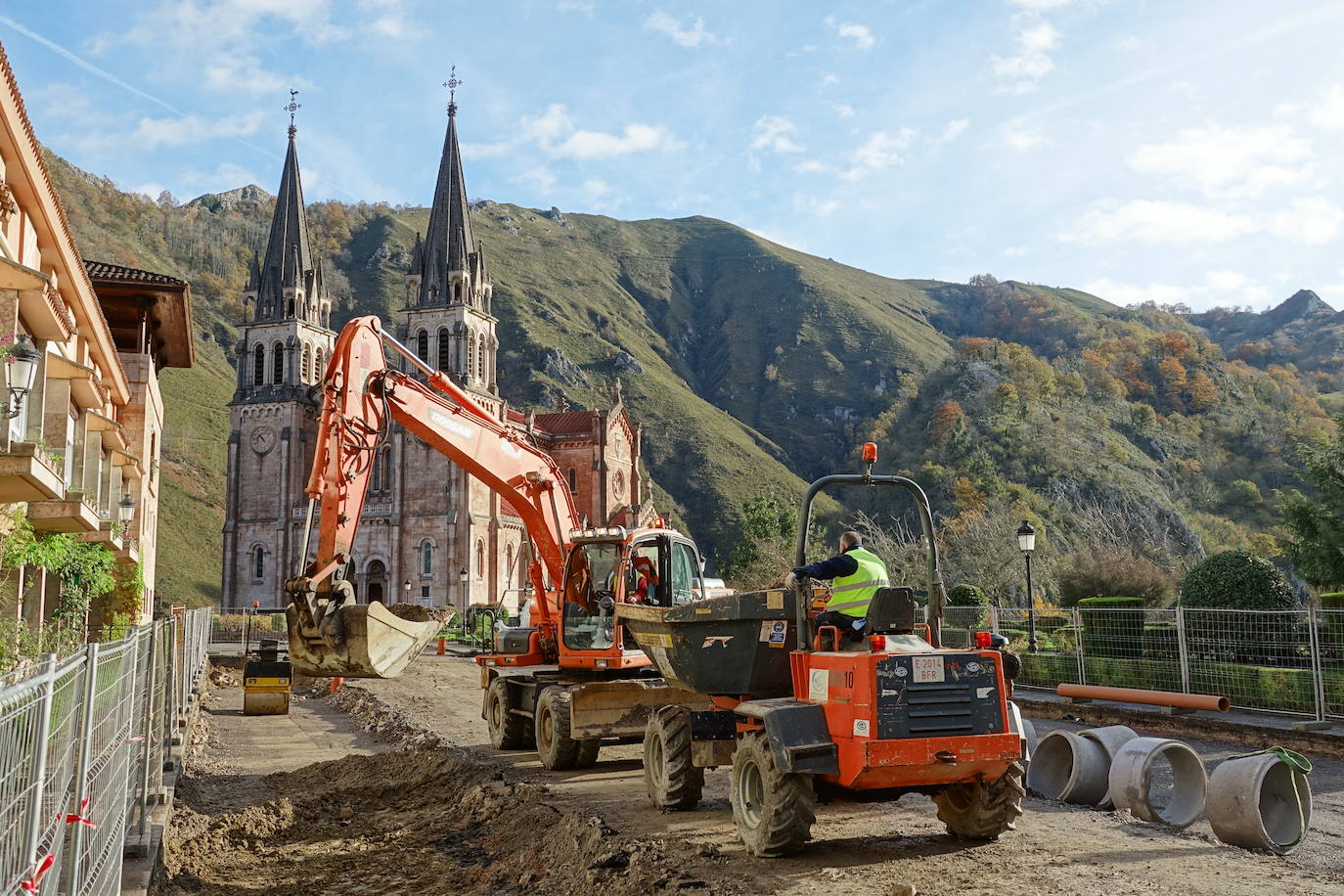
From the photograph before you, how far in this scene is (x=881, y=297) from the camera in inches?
6781

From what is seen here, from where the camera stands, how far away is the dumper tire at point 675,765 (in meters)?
9.57

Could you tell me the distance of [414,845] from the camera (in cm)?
968

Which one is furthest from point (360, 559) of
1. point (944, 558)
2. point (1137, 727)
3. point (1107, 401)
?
point (1107, 401)

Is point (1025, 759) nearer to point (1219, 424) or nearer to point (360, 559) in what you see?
point (360, 559)

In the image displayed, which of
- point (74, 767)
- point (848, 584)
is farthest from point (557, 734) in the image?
point (74, 767)

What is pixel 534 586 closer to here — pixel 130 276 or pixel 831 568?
pixel 831 568

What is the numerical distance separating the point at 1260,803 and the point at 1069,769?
99.2 inches

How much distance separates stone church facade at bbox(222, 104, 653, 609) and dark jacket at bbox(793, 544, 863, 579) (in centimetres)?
5139

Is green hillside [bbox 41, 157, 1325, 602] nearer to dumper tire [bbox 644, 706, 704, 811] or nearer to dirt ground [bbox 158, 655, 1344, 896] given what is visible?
dirt ground [bbox 158, 655, 1344, 896]

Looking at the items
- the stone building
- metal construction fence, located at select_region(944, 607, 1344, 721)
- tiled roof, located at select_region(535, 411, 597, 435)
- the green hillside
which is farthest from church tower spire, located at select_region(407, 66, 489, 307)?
metal construction fence, located at select_region(944, 607, 1344, 721)

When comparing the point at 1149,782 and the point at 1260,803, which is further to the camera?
the point at 1149,782

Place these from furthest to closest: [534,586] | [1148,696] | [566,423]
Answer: [566,423], [1148,696], [534,586]

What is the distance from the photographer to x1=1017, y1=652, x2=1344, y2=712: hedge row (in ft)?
49.8

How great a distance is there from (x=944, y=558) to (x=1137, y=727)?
102ft
